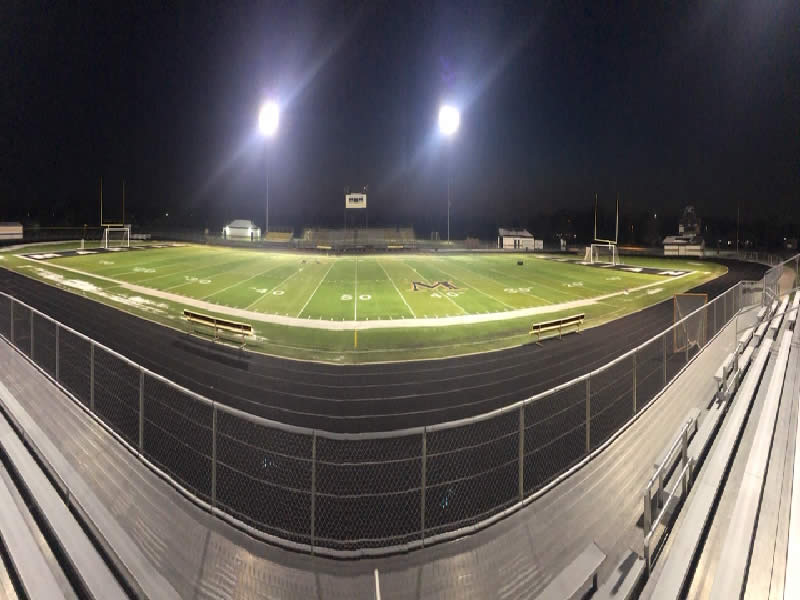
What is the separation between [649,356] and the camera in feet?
45.2

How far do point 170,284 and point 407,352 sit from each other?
19206 mm

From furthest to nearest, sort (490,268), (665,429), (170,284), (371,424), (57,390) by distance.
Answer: (490,268), (170,284), (371,424), (57,390), (665,429)

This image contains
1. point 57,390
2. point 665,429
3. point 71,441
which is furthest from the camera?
point 57,390

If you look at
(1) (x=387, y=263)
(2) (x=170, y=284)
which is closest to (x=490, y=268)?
(1) (x=387, y=263)

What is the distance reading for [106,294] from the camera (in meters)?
24.0

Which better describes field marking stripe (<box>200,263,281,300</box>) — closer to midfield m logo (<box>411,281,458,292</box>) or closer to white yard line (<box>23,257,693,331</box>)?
white yard line (<box>23,257,693,331</box>)

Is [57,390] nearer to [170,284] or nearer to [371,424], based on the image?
[371,424]

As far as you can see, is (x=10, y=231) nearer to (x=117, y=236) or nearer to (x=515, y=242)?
(x=117, y=236)

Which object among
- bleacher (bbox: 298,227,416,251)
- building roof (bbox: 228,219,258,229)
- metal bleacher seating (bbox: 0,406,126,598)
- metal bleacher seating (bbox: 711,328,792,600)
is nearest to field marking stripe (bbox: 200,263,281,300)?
bleacher (bbox: 298,227,416,251)

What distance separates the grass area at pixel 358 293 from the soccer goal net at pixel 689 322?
63.3 inches

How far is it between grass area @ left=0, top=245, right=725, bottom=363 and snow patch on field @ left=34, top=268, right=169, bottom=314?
2.3 inches

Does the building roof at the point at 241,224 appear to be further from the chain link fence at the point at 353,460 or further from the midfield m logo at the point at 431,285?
the chain link fence at the point at 353,460

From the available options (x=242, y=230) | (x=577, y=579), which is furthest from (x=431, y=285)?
(x=242, y=230)

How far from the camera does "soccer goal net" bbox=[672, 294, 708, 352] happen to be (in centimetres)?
1281
